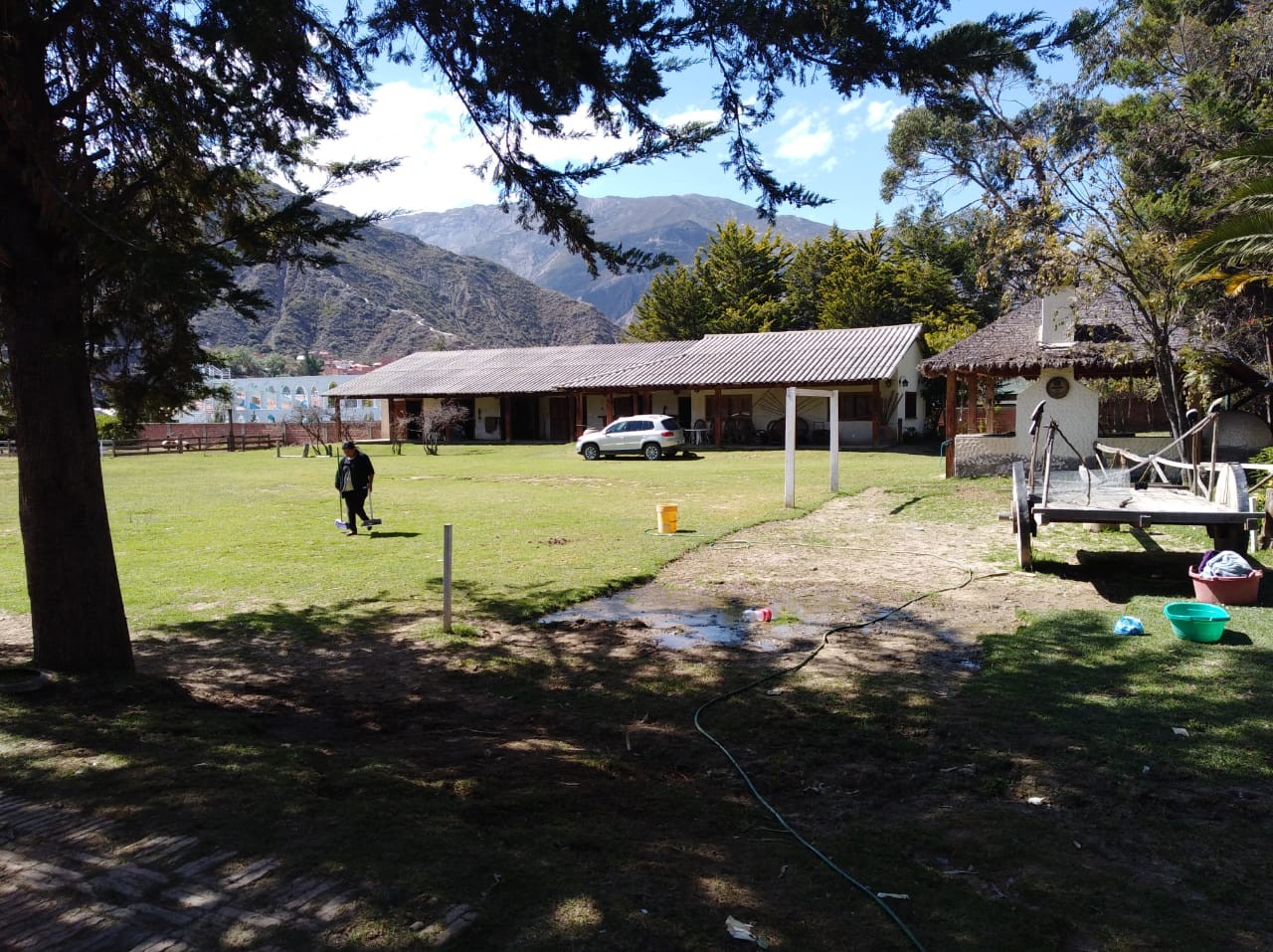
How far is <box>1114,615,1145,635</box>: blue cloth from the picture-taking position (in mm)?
6699

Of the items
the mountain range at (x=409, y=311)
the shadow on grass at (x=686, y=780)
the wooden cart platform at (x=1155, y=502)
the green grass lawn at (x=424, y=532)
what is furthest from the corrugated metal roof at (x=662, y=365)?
the mountain range at (x=409, y=311)

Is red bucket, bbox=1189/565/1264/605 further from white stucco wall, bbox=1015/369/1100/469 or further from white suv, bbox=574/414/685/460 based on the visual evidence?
white suv, bbox=574/414/685/460

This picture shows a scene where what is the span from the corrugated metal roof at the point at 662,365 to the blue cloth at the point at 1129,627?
2594 centimetres

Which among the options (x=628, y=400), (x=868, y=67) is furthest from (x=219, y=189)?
(x=628, y=400)

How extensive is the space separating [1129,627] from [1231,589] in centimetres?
138

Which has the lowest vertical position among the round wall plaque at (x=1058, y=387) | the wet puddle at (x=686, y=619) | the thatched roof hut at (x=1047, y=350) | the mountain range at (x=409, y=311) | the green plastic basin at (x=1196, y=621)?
the wet puddle at (x=686, y=619)

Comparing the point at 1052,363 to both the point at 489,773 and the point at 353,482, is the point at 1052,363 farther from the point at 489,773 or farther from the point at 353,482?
the point at 489,773

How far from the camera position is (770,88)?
541 centimetres

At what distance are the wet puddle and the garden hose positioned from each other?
0.33 m

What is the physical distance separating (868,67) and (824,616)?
14.6ft

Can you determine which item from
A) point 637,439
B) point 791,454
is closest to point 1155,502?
point 791,454

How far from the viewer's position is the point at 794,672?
606cm

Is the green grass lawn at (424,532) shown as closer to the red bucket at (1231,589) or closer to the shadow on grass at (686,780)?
the shadow on grass at (686,780)

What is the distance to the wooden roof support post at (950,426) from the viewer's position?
64.6ft
